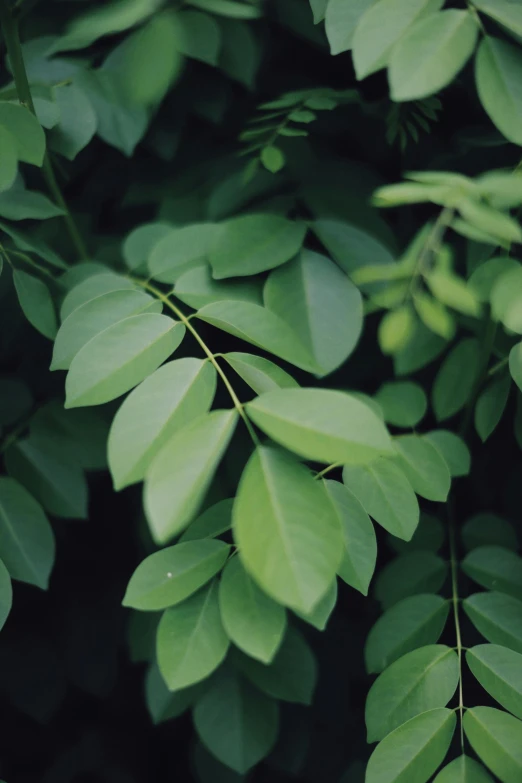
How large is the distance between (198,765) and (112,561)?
42 centimetres

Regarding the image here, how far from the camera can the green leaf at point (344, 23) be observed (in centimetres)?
80

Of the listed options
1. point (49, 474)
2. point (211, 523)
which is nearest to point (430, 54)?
point (211, 523)

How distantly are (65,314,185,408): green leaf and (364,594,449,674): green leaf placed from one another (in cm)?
45

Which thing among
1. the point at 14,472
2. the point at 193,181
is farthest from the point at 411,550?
the point at 193,181

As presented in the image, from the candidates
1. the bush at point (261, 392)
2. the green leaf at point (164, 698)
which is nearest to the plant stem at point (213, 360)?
the bush at point (261, 392)

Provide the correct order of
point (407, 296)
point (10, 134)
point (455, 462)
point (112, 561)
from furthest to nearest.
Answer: point (112, 561) < point (455, 462) < point (10, 134) < point (407, 296)

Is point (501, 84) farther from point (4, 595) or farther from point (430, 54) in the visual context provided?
point (4, 595)

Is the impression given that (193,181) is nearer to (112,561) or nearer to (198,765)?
(112,561)

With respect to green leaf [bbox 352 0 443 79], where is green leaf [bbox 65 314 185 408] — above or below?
below

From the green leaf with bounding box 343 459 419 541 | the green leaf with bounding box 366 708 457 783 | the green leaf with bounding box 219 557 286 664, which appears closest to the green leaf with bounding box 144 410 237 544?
the green leaf with bounding box 219 557 286 664

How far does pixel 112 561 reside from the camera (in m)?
1.39

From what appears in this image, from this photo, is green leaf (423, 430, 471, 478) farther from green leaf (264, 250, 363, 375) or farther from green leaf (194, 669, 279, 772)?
green leaf (194, 669, 279, 772)

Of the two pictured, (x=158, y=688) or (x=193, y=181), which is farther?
(x=193, y=181)

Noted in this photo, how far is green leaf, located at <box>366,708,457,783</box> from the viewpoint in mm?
683
